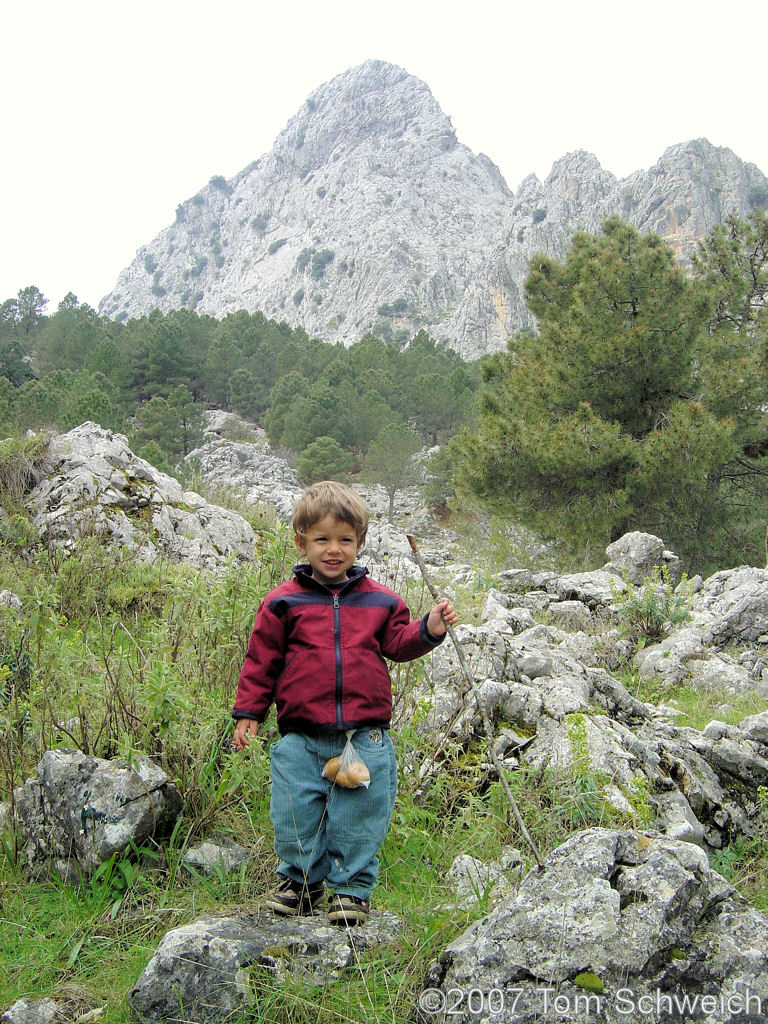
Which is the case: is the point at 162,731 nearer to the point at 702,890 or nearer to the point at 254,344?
the point at 702,890

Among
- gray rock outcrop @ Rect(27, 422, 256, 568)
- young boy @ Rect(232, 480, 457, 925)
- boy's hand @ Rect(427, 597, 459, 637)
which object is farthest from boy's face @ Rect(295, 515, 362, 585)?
gray rock outcrop @ Rect(27, 422, 256, 568)

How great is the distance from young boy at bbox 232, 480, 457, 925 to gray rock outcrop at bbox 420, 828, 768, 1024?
20.4 inches

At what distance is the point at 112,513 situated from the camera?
5926mm

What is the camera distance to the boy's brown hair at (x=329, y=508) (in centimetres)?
209

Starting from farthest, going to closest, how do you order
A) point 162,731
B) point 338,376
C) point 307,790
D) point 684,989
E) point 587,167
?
point 587,167 < point 338,376 < point 162,731 < point 307,790 < point 684,989

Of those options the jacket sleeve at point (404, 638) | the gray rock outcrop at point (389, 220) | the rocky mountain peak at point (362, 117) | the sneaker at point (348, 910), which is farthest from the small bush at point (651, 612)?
the rocky mountain peak at point (362, 117)

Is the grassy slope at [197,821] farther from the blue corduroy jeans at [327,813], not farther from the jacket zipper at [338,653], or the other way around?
the jacket zipper at [338,653]

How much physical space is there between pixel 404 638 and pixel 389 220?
387ft

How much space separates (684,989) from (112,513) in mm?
5697

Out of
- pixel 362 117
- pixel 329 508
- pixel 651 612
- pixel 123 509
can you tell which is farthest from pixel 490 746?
pixel 362 117

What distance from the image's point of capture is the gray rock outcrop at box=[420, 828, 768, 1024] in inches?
49.3

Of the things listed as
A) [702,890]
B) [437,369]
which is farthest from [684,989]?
[437,369]

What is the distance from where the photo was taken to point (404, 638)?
2088mm

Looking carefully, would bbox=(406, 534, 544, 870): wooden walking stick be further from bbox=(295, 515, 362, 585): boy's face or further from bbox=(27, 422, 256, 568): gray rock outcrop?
bbox=(27, 422, 256, 568): gray rock outcrop
